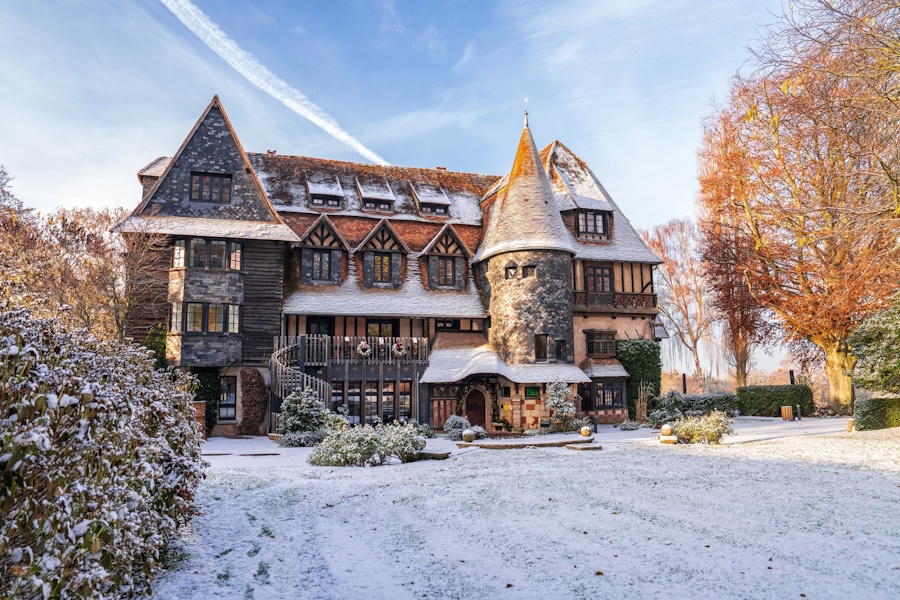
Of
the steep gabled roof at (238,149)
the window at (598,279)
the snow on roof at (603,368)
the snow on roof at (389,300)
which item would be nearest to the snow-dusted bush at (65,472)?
the snow on roof at (389,300)

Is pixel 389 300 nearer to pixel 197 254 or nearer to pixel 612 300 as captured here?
pixel 197 254

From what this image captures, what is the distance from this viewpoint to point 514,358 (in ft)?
87.2

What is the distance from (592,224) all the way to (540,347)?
26.6ft

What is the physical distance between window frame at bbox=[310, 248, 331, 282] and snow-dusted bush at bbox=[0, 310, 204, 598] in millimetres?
21465

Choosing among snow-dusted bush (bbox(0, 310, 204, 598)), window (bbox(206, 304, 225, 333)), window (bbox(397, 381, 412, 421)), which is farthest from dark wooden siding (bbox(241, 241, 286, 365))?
snow-dusted bush (bbox(0, 310, 204, 598))

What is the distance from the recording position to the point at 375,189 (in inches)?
1240

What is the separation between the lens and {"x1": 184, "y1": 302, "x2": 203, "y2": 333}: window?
24078 millimetres

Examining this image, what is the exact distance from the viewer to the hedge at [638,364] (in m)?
29.2

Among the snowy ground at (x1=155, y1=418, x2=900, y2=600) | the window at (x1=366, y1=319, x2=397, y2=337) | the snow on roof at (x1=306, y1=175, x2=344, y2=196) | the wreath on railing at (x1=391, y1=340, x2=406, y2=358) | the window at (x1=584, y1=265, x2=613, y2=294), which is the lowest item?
the snowy ground at (x1=155, y1=418, x2=900, y2=600)

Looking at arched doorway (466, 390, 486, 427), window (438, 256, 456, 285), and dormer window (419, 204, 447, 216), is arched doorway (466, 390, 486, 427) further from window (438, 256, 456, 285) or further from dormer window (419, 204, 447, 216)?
dormer window (419, 204, 447, 216)

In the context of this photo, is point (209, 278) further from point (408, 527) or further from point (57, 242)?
point (408, 527)

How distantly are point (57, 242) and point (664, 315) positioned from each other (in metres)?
39.9

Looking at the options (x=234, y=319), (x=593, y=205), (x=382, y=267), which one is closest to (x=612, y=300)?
(x=593, y=205)

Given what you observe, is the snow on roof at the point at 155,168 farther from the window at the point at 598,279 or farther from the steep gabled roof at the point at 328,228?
the window at the point at 598,279
